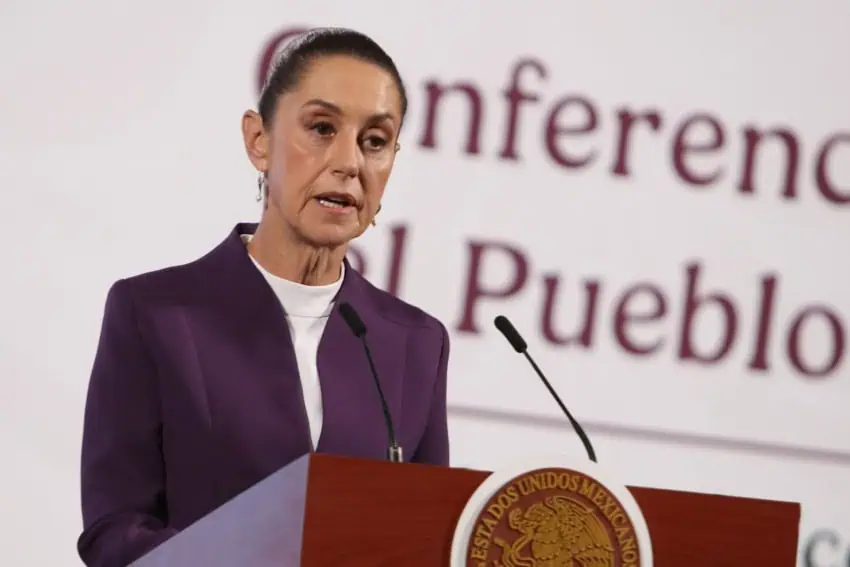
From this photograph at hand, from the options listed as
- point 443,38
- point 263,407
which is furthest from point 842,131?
point 263,407

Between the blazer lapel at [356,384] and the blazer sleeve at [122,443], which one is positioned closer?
the blazer sleeve at [122,443]

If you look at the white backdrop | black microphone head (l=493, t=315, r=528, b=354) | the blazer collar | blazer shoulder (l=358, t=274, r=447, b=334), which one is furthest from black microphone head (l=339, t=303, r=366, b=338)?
the white backdrop

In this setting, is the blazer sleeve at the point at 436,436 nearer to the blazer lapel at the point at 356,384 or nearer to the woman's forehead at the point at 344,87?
the blazer lapel at the point at 356,384

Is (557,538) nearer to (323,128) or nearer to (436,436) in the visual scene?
(436,436)

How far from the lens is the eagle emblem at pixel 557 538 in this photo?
1.52 meters

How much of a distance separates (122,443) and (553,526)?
720mm

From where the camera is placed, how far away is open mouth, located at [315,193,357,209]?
2.20m

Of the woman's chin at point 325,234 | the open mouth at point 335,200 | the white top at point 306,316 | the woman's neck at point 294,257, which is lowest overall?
the white top at point 306,316

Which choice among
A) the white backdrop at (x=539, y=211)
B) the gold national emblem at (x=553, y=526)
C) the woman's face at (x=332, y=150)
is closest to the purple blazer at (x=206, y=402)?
the woman's face at (x=332, y=150)

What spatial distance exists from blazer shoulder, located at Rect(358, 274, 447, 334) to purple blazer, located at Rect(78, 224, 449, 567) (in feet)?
0.26

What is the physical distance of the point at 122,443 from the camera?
6.68 feet

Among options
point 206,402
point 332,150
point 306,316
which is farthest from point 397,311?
point 206,402

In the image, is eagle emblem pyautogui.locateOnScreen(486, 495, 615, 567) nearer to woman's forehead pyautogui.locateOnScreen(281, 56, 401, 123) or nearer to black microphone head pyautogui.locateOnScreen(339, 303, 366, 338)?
black microphone head pyautogui.locateOnScreen(339, 303, 366, 338)

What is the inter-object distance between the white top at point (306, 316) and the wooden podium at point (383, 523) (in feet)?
1.67
